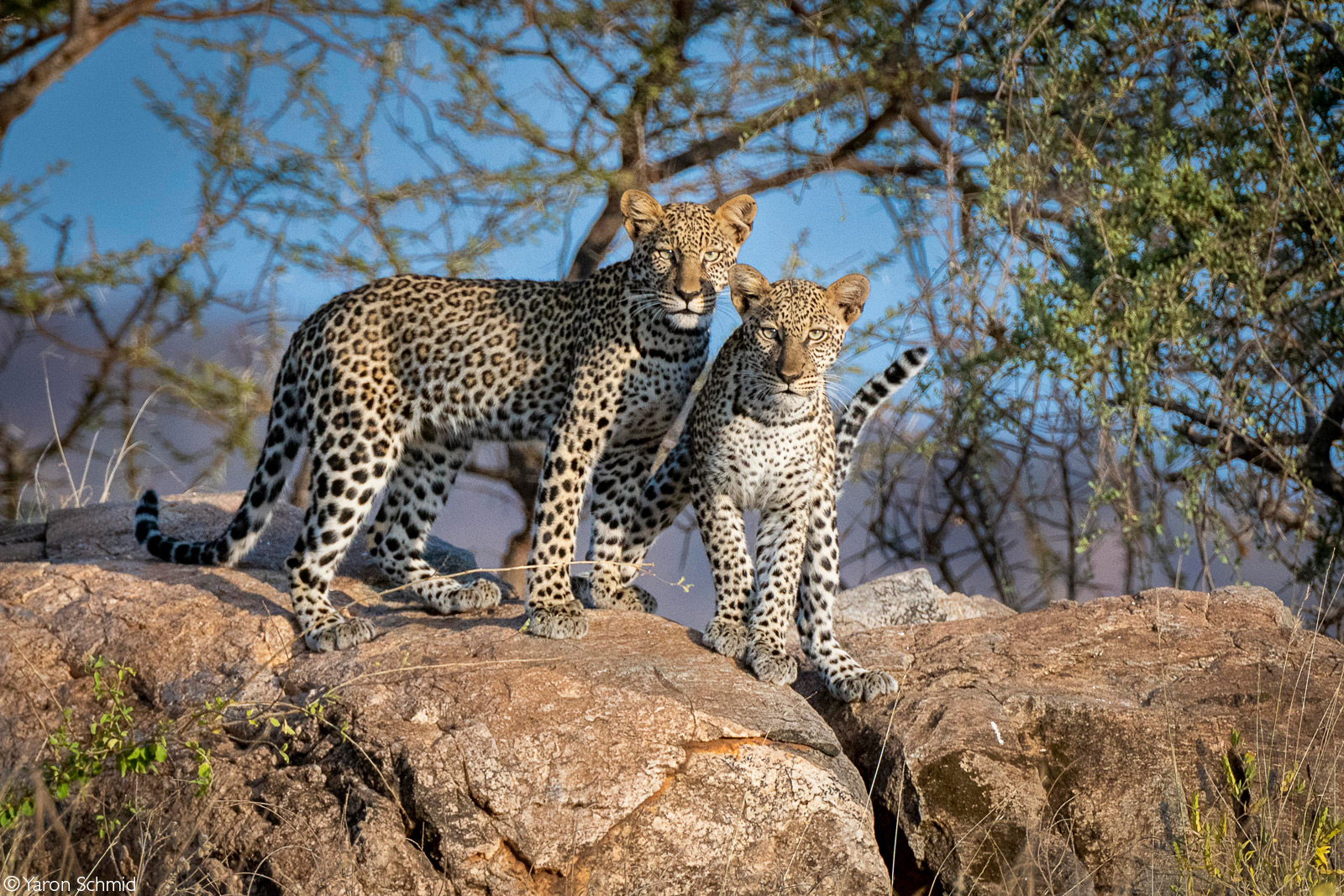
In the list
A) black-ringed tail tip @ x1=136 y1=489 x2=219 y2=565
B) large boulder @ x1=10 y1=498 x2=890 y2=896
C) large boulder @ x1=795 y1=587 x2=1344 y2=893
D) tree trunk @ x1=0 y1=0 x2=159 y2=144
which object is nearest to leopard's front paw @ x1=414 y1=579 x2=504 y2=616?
large boulder @ x1=10 y1=498 x2=890 y2=896

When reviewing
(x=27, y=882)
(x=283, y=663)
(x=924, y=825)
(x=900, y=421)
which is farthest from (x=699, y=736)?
(x=900, y=421)

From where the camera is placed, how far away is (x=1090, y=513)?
28.7ft

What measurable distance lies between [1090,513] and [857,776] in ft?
12.9

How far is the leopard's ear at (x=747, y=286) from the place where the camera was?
6.36m

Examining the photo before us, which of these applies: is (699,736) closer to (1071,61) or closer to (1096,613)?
(1096,613)

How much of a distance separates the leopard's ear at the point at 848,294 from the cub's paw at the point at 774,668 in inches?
70.6

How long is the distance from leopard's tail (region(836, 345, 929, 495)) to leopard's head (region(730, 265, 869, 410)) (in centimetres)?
101

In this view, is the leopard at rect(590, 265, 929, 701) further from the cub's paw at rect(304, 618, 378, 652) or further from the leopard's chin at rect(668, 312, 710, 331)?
the cub's paw at rect(304, 618, 378, 652)

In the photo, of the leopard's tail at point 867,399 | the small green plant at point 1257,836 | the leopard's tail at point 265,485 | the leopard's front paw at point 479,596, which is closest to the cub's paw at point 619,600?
the leopard's front paw at point 479,596

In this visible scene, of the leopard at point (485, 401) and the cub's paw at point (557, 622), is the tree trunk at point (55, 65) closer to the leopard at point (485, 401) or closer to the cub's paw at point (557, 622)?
the leopard at point (485, 401)

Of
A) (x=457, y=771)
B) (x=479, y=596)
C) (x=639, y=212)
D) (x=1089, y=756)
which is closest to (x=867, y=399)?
(x=639, y=212)

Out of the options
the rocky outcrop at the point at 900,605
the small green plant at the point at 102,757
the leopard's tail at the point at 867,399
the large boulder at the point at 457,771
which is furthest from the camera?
the rocky outcrop at the point at 900,605

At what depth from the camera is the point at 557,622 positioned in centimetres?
610

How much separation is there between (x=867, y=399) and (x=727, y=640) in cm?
207
